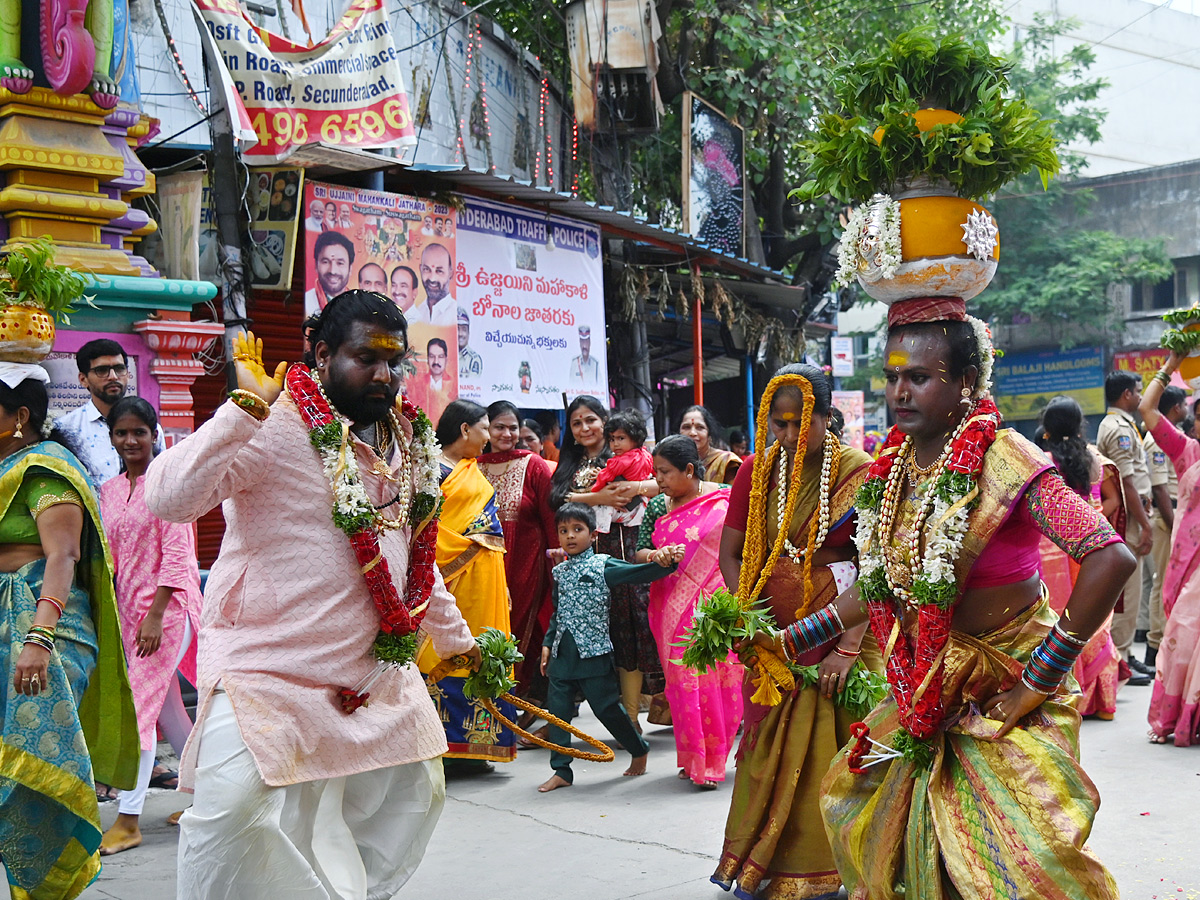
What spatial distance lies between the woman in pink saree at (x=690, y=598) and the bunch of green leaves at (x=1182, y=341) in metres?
2.46

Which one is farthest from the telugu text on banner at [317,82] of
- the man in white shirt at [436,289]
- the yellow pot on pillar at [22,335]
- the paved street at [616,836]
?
the paved street at [616,836]

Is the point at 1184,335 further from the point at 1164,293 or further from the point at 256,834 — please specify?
the point at 1164,293

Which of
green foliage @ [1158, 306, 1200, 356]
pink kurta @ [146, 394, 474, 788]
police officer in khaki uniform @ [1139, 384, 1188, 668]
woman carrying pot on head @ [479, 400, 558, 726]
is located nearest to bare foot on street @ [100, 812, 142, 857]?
pink kurta @ [146, 394, 474, 788]

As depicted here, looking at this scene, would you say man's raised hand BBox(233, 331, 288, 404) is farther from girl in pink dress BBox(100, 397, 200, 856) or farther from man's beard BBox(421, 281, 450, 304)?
man's beard BBox(421, 281, 450, 304)

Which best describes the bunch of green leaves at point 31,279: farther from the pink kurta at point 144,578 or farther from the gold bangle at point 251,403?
the gold bangle at point 251,403

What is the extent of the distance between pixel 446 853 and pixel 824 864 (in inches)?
70.4

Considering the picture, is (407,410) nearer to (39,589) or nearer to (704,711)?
(39,589)

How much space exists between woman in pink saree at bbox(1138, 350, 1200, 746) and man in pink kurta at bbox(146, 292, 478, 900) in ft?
15.9

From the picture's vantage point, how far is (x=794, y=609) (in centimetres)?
484

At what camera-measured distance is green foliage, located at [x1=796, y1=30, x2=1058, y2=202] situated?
3.59 meters

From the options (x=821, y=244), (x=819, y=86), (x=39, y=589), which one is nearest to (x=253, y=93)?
(x=39, y=589)

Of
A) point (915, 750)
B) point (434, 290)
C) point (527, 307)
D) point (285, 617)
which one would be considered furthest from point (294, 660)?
point (527, 307)

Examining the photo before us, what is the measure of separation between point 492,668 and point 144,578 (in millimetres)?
2753

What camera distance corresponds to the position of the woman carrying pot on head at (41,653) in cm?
438
